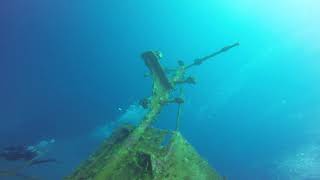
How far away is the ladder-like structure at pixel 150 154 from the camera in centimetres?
652

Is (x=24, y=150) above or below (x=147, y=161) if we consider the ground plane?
above

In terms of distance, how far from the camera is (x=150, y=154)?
6.52m

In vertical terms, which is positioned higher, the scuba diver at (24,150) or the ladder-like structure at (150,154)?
the scuba diver at (24,150)

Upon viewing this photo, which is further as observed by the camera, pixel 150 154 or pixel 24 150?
pixel 24 150

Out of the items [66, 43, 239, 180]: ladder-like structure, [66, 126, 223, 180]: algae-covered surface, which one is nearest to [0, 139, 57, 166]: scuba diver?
[66, 43, 239, 180]: ladder-like structure

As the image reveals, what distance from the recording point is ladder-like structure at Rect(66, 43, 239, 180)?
21.4 ft

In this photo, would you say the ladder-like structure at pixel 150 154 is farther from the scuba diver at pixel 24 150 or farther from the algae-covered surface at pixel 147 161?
the scuba diver at pixel 24 150

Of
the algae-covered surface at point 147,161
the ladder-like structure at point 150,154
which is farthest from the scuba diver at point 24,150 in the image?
the algae-covered surface at point 147,161

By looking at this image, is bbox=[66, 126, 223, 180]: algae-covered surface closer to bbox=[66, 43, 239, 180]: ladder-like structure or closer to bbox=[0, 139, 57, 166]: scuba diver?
bbox=[66, 43, 239, 180]: ladder-like structure

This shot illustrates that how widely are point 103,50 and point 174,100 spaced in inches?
478

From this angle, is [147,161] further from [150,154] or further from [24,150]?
[24,150]

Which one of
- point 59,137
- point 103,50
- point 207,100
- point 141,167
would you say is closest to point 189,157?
point 141,167

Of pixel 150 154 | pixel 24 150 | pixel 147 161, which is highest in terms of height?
pixel 24 150

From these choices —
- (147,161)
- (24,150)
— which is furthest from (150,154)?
(24,150)
